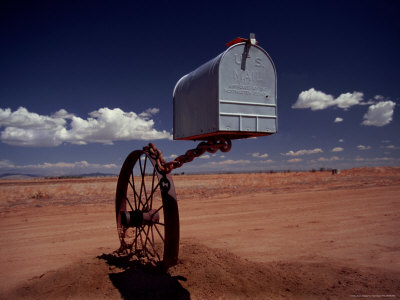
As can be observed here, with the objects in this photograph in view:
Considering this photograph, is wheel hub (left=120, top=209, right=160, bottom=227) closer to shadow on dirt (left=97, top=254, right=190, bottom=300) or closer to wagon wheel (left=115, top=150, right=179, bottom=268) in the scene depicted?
wagon wheel (left=115, top=150, right=179, bottom=268)

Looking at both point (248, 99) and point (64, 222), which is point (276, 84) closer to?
point (248, 99)

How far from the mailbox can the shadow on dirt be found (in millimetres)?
2748

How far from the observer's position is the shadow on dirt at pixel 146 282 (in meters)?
5.31

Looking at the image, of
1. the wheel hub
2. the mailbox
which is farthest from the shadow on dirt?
the mailbox

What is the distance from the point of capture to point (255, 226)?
37.0ft

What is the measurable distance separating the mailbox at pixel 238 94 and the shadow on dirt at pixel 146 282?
2.75m

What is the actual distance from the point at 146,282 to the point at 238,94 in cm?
370

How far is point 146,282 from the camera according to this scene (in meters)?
5.64

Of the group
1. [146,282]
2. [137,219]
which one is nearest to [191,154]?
[137,219]

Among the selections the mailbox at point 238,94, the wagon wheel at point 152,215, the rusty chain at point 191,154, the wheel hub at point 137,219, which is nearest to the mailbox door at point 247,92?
the mailbox at point 238,94

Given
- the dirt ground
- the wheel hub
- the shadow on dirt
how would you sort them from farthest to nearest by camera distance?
the wheel hub, the dirt ground, the shadow on dirt

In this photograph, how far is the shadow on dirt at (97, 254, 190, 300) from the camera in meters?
5.31

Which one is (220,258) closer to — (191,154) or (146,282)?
(146,282)

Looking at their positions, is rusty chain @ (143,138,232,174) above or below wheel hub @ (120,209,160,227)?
above
